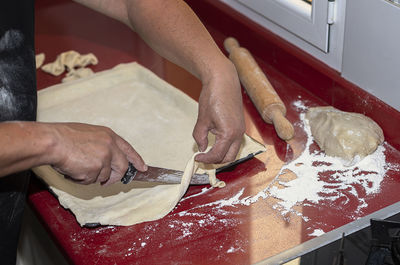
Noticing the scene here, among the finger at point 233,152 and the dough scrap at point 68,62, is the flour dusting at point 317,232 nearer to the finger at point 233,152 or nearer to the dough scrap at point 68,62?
the finger at point 233,152

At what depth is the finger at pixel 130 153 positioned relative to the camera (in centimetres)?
115

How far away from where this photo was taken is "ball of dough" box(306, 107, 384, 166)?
4.38 ft

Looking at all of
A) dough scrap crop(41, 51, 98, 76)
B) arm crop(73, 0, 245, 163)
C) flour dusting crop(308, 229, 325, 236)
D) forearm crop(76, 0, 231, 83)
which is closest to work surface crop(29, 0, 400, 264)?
flour dusting crop(308, 229, 325, 236)

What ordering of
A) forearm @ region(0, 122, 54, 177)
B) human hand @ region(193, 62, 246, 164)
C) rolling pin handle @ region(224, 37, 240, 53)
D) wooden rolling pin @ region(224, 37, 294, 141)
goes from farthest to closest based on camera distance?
rolling pin handle @ region(224, 37, 240, 53)
wooden rolling pin @ region(224, 37, 294, 141)
human hand @ region(193, 62, 246, 164)
forearm @ region(0, 122, 54, 177)

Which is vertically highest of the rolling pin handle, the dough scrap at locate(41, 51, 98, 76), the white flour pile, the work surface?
the rolling pin handle

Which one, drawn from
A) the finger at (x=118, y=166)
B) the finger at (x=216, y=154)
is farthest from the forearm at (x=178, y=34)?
the finger at (x=118, y=166)

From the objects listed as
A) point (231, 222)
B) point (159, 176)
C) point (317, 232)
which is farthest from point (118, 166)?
point (317, 232)

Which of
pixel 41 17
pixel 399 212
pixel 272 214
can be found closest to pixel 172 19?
pixel 272 214

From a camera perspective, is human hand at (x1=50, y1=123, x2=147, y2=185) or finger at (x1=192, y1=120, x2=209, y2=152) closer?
human hand at (x1=50, y1=123, x2=147, y2=185)

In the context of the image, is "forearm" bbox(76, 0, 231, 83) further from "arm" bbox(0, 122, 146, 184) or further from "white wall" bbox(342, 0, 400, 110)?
"white wall" bbox(342, 0, 400, 110)

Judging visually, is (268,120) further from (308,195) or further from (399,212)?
(399,212)

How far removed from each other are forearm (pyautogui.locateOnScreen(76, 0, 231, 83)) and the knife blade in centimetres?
21

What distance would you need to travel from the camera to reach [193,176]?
1298 millimetres

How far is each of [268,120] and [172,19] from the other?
1.18ft
